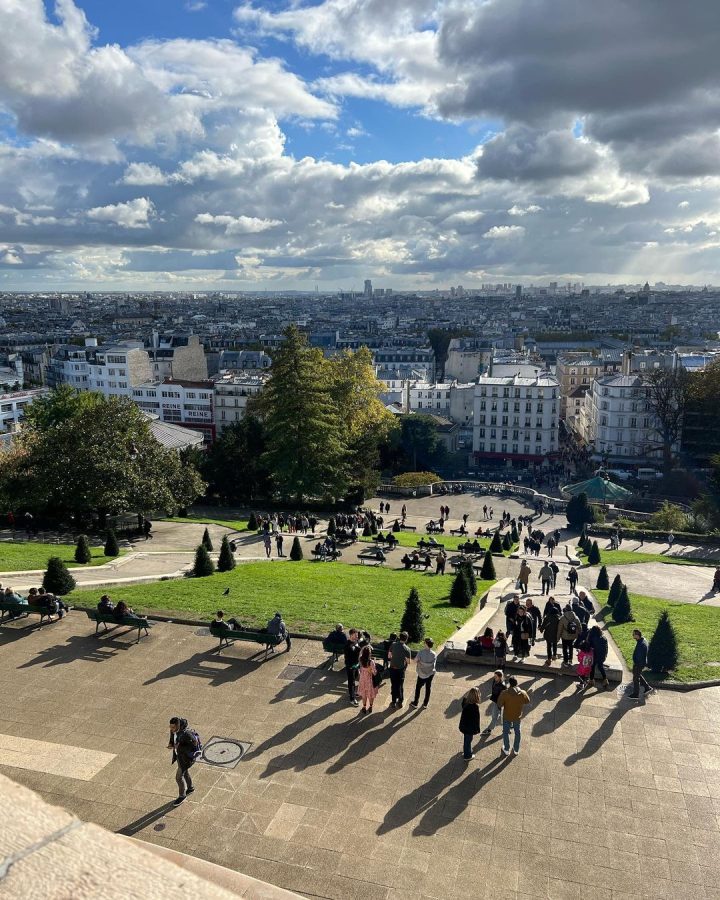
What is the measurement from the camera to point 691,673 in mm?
15180

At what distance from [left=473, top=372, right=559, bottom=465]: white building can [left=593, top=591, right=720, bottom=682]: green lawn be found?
64318 mm

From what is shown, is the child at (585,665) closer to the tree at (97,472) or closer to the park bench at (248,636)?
the park bench at (248,636)

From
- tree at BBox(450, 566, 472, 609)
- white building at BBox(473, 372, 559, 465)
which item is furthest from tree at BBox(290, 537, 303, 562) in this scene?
white building at BBox(473, 372, 559, 465)

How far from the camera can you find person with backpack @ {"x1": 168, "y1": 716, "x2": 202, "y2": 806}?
1072 centimetres

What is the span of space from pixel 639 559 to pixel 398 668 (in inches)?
1032

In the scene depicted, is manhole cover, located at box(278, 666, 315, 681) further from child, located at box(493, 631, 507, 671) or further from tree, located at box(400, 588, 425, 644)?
child, located at box(493, 631, 507, 671)

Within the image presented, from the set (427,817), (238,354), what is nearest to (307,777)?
(427,817)

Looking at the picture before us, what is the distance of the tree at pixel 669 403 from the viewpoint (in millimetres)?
77688

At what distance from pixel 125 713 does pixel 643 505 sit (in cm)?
5805

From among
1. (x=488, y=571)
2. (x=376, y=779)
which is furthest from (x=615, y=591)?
(x=376, y=779)

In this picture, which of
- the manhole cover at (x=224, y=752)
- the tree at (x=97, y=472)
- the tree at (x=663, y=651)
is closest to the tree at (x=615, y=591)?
the tree at (x=663, y=651)

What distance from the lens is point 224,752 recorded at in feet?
39.9

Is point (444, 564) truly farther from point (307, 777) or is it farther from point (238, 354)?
point (238, 354)

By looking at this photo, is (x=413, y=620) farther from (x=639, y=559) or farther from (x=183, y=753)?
(x=639, y=559)
